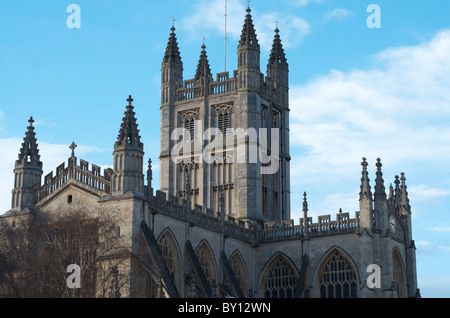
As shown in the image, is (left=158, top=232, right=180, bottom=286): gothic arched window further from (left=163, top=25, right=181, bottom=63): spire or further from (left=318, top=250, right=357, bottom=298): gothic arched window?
(left=163, top=25, right=181, bottom=63): spire

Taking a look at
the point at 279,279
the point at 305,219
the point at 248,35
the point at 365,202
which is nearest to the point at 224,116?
the point at 248,35

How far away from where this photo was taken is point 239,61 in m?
75.1

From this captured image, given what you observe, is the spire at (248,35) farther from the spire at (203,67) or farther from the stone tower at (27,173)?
the stone tower at (27,173)

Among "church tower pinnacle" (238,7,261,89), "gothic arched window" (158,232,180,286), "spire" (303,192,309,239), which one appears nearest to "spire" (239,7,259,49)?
"church tower pinnacle" (238,7,261,89)

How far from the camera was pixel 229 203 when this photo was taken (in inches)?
2849

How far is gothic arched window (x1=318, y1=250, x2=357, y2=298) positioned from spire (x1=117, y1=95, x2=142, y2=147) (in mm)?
18939

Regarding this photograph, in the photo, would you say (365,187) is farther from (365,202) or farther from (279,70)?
(279,70)

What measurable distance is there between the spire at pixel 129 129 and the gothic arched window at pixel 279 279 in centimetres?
1802

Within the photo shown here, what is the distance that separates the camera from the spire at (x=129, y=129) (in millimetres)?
54188

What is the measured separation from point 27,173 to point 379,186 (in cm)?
2545

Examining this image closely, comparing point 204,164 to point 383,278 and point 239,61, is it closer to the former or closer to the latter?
point 239,61

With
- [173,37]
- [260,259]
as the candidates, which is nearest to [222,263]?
[260,259]

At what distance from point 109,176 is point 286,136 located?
27730mm

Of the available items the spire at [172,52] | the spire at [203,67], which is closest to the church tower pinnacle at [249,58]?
the spire at [203,67]
